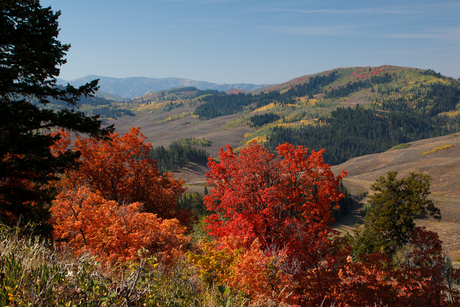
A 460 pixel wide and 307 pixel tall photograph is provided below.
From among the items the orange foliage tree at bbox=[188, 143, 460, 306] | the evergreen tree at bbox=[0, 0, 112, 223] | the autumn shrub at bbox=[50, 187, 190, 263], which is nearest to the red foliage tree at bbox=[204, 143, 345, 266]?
the orange foliage tree at bbox=[188, 143, 460, 306]

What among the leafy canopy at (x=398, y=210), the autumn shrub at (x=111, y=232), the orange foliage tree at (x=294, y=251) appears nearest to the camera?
the orange foliage tree at (x=294, y=251)

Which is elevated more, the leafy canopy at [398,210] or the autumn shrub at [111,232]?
the autumn shrub at [111,232]

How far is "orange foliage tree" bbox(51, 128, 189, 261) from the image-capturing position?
48.5ft

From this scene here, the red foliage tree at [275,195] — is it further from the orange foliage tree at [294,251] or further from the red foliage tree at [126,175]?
the red foliage tree at [126,175]

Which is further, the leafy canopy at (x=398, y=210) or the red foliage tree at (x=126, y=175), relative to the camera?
the leafy canopy at (x=398, y=210)

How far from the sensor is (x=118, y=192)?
90.5ft

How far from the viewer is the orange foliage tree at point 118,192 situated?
14.8 m

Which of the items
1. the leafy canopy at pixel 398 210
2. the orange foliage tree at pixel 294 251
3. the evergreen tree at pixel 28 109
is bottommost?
the leafy canopy at pixel 398 210

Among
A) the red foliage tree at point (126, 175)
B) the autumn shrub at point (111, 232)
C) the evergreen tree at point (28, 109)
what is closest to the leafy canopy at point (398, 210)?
the red foliage tree at point (126, 175)

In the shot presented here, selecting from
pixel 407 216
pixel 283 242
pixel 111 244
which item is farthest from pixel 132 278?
pixel 407 216

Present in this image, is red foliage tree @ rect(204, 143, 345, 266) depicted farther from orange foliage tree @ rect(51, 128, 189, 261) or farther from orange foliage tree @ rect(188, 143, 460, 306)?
orange foliage tree @ rect(51, 128, 189, 261)

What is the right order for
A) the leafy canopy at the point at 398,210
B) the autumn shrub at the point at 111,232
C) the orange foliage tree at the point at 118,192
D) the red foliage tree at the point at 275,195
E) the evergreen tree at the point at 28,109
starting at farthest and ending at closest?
the leafy canopy at the point at 398,210 → the red foliage tree at the point at 275,195 → the orange foliage tree at the point at 118,192 → the autumn shrub at the point at 111,232 → the evergreen tree at the point at 28,109

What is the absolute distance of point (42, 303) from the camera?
4930mm

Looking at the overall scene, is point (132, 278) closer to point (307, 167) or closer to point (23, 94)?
point (23, 94)
